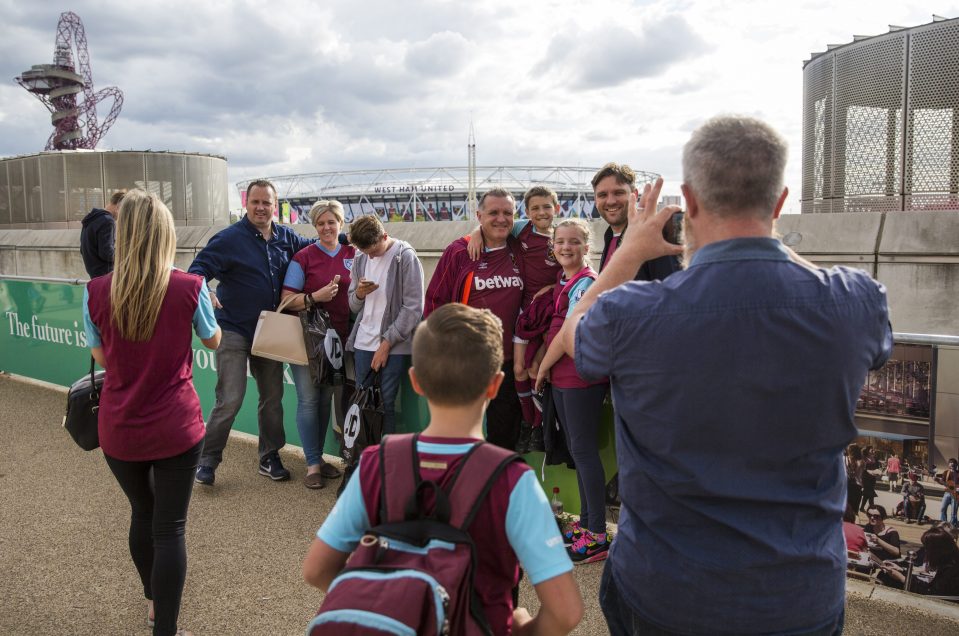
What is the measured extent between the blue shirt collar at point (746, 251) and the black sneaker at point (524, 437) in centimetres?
289

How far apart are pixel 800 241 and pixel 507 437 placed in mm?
4201

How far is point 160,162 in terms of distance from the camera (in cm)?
3209

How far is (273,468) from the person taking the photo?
4.93m

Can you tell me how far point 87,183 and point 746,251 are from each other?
3451 cm

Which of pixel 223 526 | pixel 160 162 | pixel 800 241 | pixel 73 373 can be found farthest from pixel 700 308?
pixel 160 162

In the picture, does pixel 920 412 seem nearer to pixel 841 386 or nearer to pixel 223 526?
pixel 841 386

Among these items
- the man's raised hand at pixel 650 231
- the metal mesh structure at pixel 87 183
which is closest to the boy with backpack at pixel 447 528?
the man's raised hand at pixel 650 231

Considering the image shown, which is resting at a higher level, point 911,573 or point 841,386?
point 841,386

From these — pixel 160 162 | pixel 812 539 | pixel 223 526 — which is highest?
pixel 160 162

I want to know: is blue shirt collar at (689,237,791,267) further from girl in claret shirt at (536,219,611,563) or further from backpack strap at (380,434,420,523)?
girl in claret shirt at (536,219,611,563)

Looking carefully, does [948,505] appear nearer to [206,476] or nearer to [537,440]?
[537,440]

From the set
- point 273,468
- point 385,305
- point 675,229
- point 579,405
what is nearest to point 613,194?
point 579,405

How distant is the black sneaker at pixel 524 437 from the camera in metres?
4.10

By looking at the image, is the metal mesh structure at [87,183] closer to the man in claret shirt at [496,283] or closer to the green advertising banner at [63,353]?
the green advertising banner at [63,353]
